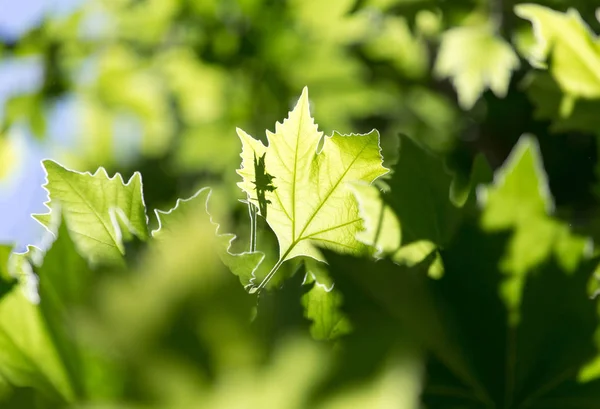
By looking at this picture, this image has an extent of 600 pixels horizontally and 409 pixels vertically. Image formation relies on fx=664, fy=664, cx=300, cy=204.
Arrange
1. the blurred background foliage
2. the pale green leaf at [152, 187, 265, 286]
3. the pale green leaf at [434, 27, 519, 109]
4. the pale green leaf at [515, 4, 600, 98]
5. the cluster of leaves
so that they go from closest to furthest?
1. the cluster of leaves
2. the pale green leaf at [152, 187, 265, 286]
3. the pale green leaf at [515, 4, 600, 98]
4. the pale green leaf at [434, 27, 519, 109]
5. the blurred background foliage

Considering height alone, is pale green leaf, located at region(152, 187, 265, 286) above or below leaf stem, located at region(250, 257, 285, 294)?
above

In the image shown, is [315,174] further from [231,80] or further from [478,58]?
[231,80]

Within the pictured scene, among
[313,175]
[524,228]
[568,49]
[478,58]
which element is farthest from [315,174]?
[478,58]

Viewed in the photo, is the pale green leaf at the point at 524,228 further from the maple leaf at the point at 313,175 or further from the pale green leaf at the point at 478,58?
the pale green leaf at the point at 478,58

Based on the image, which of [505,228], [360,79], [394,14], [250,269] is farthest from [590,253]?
[360,79]


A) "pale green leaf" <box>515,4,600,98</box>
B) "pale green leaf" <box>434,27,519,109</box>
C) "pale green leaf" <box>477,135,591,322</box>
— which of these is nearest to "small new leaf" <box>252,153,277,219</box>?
"pale green leaf" <box>477,135,591,322</box>

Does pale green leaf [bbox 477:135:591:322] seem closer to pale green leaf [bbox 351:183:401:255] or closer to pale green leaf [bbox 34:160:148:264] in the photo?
pale green leaf [bbox 351:183:401:255]
